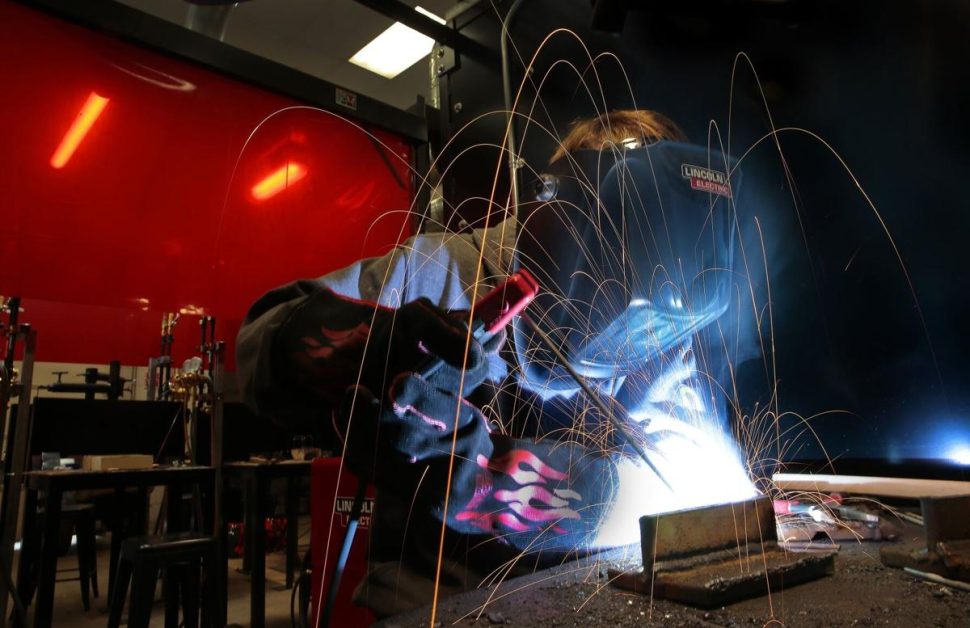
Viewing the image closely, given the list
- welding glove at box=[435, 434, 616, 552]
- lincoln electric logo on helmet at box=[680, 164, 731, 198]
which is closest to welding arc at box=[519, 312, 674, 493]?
welding glove at box=[435, 434, 616, 552]

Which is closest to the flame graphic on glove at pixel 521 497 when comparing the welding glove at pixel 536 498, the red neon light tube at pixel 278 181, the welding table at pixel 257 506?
the welding glove at pixel 536 498

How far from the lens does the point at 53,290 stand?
5.35 ft

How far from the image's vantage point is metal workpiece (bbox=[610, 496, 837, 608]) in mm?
702

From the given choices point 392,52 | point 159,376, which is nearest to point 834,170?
point 392,52

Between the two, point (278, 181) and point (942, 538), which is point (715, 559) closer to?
point (942, 538)

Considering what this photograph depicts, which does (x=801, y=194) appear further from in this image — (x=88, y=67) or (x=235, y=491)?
(x=235, y=491)

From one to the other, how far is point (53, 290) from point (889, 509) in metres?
2.25

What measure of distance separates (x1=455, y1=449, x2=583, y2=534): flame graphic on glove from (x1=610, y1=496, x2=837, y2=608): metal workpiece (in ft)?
0.94

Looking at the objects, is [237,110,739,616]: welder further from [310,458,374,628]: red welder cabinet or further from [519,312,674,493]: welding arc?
[310,458,374,628]: red welder cabinet

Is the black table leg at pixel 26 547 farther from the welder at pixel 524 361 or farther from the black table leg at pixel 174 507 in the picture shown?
the welder at pixel 524 361

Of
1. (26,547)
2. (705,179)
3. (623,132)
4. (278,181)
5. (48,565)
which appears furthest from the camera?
(26,547)

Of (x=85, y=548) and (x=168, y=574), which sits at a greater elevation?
(x=168, y=574)

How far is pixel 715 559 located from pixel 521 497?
366 millimetres

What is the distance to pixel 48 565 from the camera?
Result: 7.72ft
